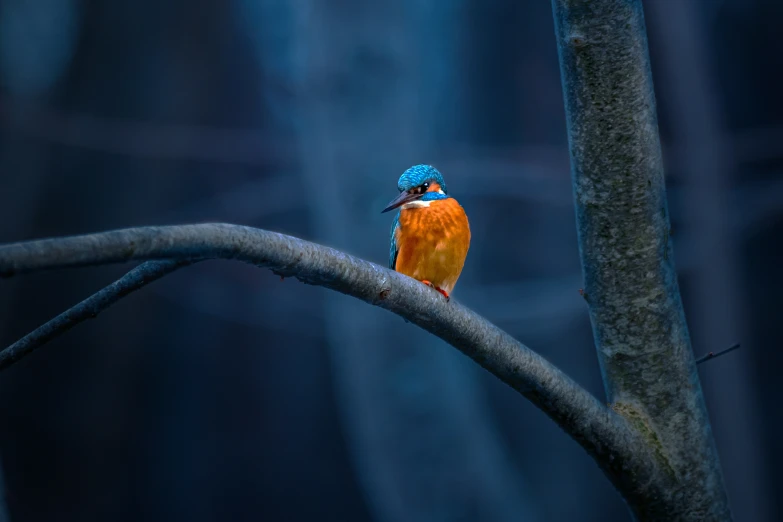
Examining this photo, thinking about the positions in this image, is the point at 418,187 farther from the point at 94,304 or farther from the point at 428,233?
the point at 94,304

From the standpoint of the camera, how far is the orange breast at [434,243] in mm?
892

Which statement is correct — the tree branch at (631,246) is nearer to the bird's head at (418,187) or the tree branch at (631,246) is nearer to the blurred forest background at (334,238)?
the bird's head at (418,187)

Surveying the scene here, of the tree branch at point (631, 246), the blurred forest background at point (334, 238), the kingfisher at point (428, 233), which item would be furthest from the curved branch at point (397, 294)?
the blurred forest background at point (334, 238)

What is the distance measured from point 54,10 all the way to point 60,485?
1291 mm

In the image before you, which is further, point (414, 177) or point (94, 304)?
point (414, 177)

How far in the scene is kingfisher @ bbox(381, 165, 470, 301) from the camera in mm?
893

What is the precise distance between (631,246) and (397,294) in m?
0.29

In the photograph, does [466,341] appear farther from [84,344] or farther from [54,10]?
[54,10]

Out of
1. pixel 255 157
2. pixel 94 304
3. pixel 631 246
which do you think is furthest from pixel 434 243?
pixel 255 157

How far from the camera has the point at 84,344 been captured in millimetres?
1646

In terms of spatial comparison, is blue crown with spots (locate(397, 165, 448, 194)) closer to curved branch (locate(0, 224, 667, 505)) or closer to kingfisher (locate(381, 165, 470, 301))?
kingfisher (locate(381, 165, 470, 301))

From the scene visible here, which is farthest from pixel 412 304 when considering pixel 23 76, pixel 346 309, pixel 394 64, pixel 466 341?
pixel 23 76

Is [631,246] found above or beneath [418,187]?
beneath

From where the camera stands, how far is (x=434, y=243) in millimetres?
889
